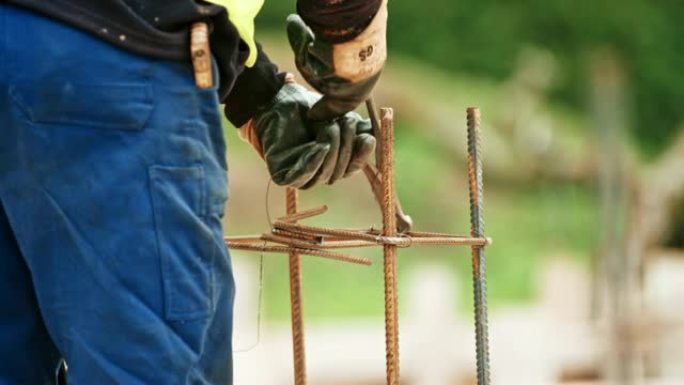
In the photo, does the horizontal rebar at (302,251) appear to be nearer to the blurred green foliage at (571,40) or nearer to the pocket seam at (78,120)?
the pocket seam at (78,120)

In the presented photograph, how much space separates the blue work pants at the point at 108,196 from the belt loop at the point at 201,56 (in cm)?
1

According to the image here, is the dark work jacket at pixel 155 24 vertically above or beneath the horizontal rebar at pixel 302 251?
above

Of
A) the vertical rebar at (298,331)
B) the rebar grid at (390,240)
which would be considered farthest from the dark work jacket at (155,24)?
the vertical rebar at (298,331)

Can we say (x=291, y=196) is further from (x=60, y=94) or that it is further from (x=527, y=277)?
(x=527, y=277)

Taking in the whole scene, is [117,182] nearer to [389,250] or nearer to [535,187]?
[389,250]

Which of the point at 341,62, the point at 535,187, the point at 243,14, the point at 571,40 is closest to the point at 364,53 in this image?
the point at 341,62

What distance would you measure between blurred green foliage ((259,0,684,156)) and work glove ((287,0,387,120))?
2900mm

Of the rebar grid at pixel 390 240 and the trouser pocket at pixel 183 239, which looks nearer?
the trouser pocket at pixel 183 239

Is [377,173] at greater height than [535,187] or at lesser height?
greater

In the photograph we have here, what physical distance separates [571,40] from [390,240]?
3.17 meters

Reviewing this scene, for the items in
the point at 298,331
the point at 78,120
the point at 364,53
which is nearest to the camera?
the point at 78,120

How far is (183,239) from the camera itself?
2.88 feet

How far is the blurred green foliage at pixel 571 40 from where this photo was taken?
4055 mm

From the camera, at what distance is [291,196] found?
1.35 meters
